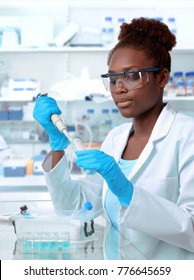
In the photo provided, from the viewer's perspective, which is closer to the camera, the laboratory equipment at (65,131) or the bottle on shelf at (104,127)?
the laboratory equipment at (65,131)

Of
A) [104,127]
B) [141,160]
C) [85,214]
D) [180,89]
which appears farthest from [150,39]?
[104,127]

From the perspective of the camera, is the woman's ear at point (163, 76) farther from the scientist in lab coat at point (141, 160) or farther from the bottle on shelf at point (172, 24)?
the bottle on shelf at point (172, 24)

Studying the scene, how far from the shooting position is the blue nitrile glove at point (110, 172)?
3.61 feet

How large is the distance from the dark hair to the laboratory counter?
0.55 metres

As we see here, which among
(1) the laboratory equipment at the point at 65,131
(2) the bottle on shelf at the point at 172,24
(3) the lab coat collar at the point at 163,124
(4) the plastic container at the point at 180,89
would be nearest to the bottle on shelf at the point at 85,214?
(1) the laboratory equipment at the point at 65,131

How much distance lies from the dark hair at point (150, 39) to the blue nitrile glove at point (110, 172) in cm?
36

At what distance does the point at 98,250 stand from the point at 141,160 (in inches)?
14.3

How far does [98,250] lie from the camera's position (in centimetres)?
103

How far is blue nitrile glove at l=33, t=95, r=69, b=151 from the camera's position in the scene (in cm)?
142

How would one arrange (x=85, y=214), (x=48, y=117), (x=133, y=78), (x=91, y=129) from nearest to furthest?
(x=85, y=214), (x=133, y=78), (x=48, y=117), (x=91, y=129)

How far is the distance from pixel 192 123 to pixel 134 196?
1.10 ft

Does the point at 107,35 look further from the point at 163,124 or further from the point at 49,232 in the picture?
the point at 49,232

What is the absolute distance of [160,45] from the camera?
4.32 feet
